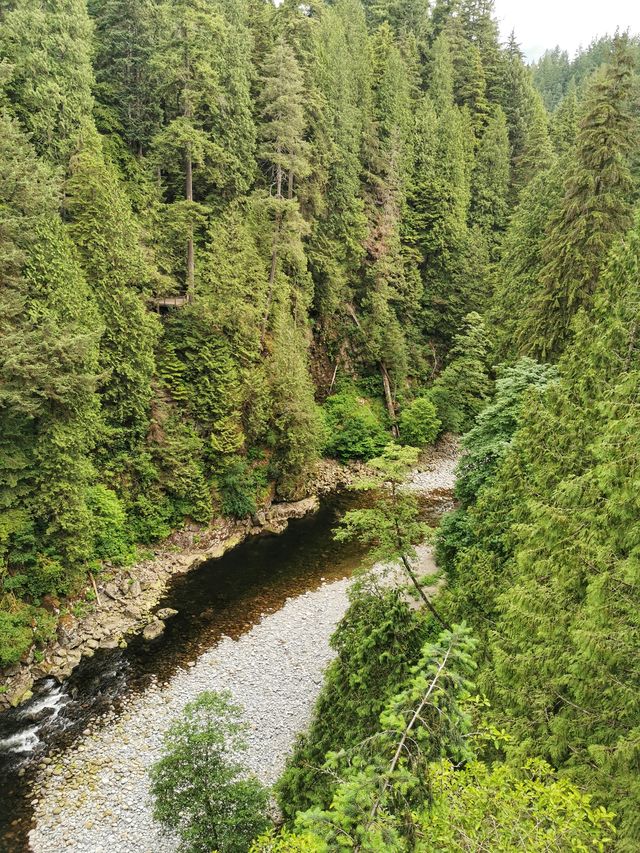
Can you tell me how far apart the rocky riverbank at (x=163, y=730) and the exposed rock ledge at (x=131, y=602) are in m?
2.73

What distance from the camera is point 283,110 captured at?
85.8 ft

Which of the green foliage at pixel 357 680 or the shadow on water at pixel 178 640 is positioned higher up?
the green foliage at pixel 357 680

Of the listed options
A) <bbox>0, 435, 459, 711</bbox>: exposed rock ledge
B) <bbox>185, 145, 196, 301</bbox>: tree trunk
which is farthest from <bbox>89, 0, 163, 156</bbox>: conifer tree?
<bbox>0, 435, 459, 711</bbox>: exposed rock ledge

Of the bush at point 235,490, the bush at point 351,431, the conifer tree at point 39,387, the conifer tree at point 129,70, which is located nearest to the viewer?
the conifer tree at point 39,387

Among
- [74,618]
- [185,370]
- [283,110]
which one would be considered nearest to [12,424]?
[74,618]

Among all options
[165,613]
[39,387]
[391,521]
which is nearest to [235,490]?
[165,613]

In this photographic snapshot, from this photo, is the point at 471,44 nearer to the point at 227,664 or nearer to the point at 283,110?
the point at 283,110

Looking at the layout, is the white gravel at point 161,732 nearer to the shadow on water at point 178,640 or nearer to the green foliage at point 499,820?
the shadow on water at point 178,640

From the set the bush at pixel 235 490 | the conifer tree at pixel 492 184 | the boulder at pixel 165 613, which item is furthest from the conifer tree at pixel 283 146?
the conifer tree at pixel 492 184

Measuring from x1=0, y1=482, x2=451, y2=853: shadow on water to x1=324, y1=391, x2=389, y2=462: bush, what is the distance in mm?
4845

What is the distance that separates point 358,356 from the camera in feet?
117

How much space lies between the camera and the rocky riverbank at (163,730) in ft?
37.7

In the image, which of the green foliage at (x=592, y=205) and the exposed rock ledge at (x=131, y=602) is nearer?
the exposed rock ledge at (x=131, y=602)

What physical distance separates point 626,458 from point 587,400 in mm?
4187
